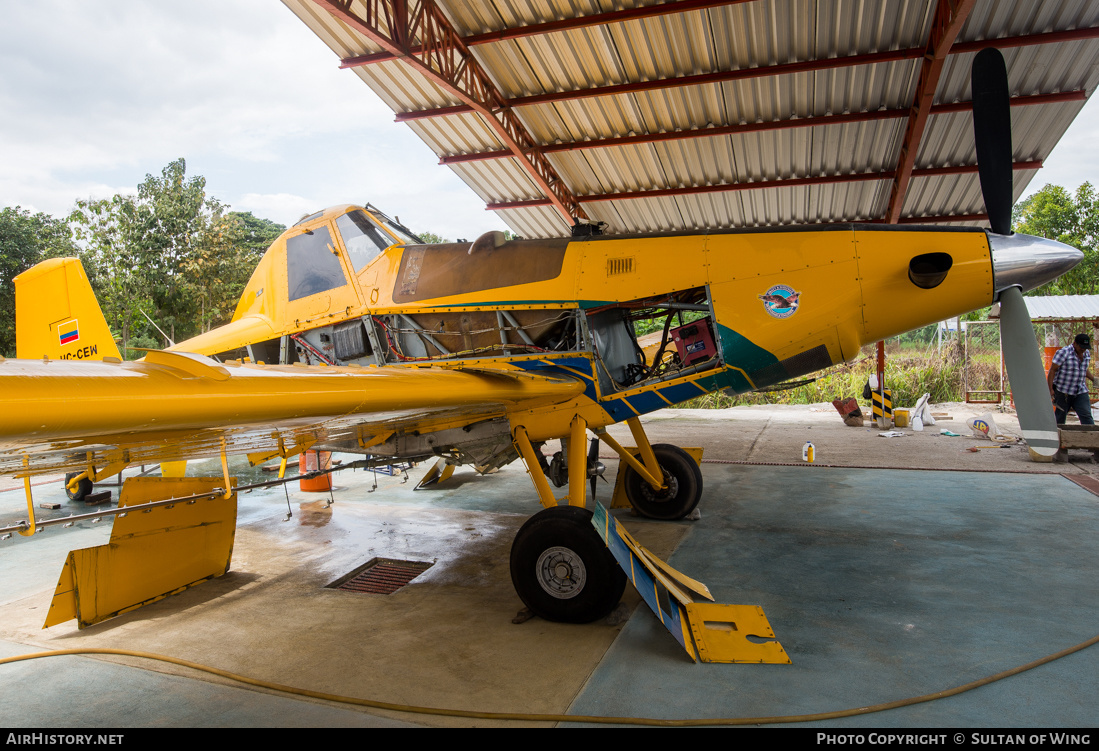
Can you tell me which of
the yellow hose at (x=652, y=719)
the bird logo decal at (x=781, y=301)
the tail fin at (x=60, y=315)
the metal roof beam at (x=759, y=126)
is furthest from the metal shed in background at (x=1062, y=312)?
the tail fin at (x=60, y=315)

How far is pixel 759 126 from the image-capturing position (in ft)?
34.0

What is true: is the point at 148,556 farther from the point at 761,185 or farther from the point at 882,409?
the point at 882,409

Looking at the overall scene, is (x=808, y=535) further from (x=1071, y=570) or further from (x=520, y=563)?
(x=520, y=563)

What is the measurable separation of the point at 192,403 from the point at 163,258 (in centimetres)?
2018

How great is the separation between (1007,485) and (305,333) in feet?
26.0

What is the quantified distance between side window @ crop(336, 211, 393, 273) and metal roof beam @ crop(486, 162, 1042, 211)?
8.85 m

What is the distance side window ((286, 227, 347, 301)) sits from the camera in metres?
5.09

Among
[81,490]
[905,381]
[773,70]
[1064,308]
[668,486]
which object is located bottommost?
[905,381]

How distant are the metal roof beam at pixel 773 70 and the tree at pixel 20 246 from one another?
1764cm

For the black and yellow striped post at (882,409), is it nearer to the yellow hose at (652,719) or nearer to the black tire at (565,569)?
the yellow hose at (652,719)

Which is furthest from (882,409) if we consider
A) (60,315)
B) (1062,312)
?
(60,315)

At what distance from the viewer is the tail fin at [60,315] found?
5.88 meters
